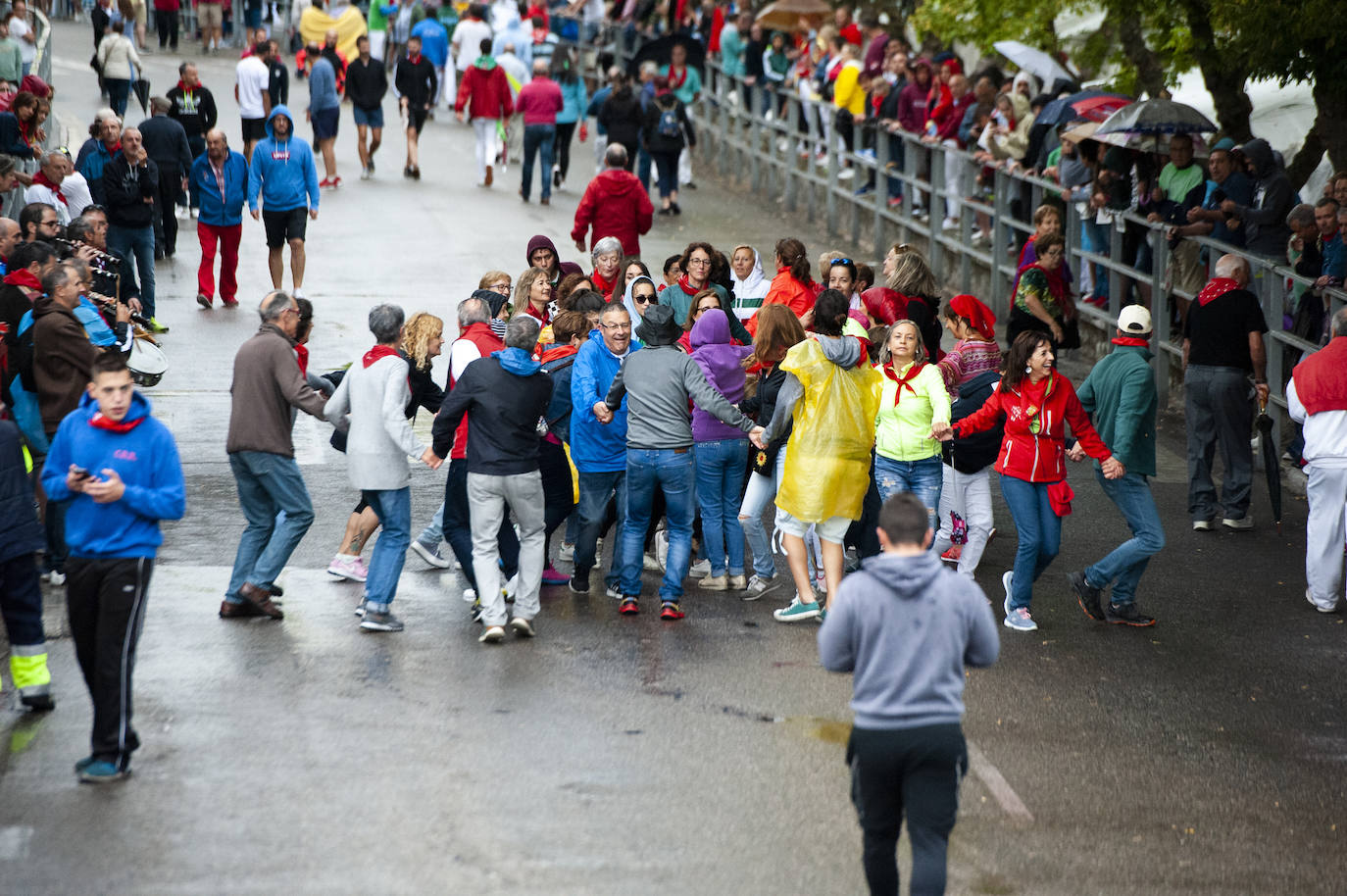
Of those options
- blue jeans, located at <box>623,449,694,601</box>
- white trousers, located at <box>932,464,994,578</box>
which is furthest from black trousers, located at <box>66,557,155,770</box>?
white trousers, located at <box>932,464,994,578</box>

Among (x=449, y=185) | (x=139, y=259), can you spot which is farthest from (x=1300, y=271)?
(x=449, y=185)

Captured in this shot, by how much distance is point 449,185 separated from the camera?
24703mm

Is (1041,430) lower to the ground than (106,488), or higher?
lower

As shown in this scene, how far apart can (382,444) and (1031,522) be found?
11.5 ft

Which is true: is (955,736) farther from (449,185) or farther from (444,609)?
(449,185)

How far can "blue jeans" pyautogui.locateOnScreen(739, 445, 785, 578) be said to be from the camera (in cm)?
992

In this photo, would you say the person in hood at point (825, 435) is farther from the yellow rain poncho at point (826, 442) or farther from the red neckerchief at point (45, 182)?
the red neckerchief at point (45, 182)

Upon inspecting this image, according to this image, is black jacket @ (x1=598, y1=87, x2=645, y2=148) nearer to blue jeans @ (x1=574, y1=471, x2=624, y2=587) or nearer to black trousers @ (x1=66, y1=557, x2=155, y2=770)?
blue jeans @ (x1=574, y1=471, x2=624, y2=587)

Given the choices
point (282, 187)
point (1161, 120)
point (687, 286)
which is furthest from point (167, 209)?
point (1161, 120)

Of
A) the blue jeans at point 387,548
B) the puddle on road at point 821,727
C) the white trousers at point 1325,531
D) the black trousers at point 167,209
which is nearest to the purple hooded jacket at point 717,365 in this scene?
the blue jeans at point 387,548

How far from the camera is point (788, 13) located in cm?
2702

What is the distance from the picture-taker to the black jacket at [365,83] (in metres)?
24.0

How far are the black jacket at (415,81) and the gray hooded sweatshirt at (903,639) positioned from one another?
2036cm

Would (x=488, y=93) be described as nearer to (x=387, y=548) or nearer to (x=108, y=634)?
(x=387, y=548)
